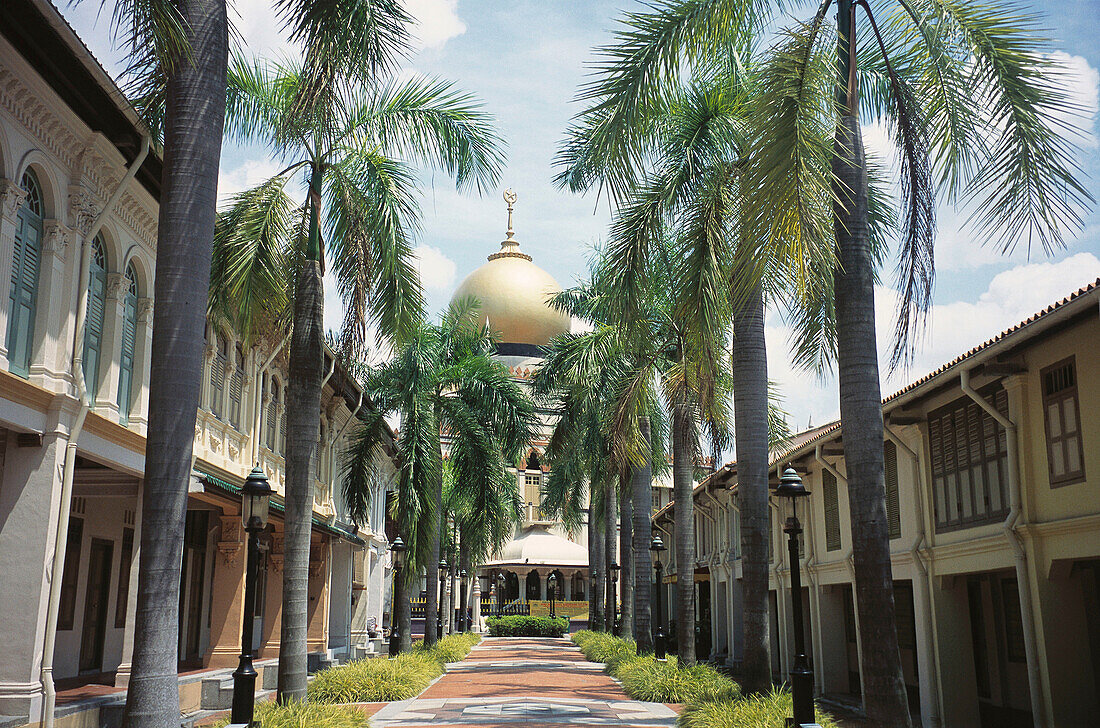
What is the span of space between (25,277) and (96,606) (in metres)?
8.88

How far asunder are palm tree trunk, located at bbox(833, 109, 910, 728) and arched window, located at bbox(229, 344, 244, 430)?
41.9 feet

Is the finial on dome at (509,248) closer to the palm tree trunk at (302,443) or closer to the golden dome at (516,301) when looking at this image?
the golden dome at (516,301)

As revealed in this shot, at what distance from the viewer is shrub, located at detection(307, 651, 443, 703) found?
719 inches

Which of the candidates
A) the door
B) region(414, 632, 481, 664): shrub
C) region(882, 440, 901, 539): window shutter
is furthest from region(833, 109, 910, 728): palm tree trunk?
region(414, 632, 481, 664): shrub

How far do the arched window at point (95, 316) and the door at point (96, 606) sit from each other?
18.6ft

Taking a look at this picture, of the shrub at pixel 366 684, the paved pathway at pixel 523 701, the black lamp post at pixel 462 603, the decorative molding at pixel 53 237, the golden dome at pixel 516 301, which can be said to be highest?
the golden dome at pixel 516 301

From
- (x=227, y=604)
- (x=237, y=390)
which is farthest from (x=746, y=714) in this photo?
(x=237, y=390)

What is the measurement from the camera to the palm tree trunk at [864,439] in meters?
10.1

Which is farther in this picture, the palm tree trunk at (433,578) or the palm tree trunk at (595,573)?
the palm tree trunk at (595,573)

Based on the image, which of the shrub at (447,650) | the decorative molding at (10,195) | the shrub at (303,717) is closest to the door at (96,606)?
the shrub at (303,717)

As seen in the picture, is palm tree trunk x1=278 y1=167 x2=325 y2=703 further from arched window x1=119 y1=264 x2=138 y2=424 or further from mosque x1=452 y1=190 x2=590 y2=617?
A: mosque x1=452 y1=190 x2=590 y2=617

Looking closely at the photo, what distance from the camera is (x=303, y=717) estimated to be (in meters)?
12.3

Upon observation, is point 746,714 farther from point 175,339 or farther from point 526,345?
point 526,345

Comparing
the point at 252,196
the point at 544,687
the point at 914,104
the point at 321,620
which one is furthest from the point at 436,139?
the point at 321,620
